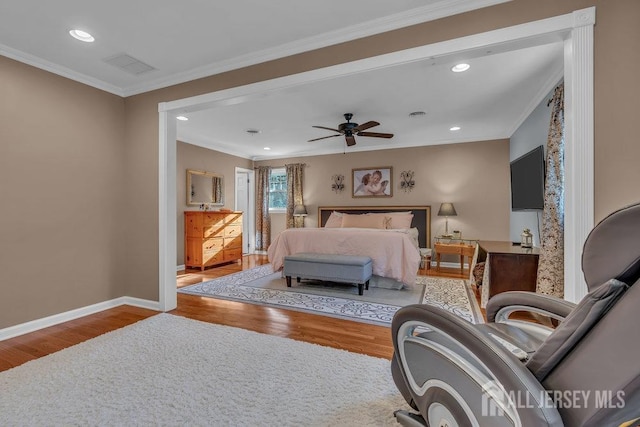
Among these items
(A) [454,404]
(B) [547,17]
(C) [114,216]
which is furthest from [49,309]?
(B) [547,17]

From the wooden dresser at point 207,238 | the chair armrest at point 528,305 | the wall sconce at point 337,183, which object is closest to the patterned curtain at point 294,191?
the wall sconce at point 337,183

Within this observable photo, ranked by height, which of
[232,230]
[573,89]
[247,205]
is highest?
[573,89]

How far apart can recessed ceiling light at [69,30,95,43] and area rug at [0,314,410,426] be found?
2.52 meters

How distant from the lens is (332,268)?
12.4 ft

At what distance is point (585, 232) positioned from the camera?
1711 millimetres

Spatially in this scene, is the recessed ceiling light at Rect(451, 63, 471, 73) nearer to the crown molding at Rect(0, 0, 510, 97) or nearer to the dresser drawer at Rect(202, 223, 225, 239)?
the crown molding at Rect(0, 0, 510, 97)

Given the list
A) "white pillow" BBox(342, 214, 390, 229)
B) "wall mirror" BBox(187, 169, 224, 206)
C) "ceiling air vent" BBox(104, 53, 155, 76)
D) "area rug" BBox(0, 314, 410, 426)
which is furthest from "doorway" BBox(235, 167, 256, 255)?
"area rug" BBox(0, 314, 410, 426)

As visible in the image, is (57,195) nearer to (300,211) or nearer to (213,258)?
(213,258)

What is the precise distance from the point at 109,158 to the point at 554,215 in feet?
15.2

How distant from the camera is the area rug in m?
1.51

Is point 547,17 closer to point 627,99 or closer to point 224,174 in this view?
point 627,99

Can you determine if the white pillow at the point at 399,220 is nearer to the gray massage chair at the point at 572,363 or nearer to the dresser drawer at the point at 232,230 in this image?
the dresser drawer at the point at 232,230

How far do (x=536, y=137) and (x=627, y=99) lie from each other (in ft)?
7.48

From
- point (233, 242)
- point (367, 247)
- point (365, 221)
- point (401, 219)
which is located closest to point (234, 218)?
point (233, 242)
